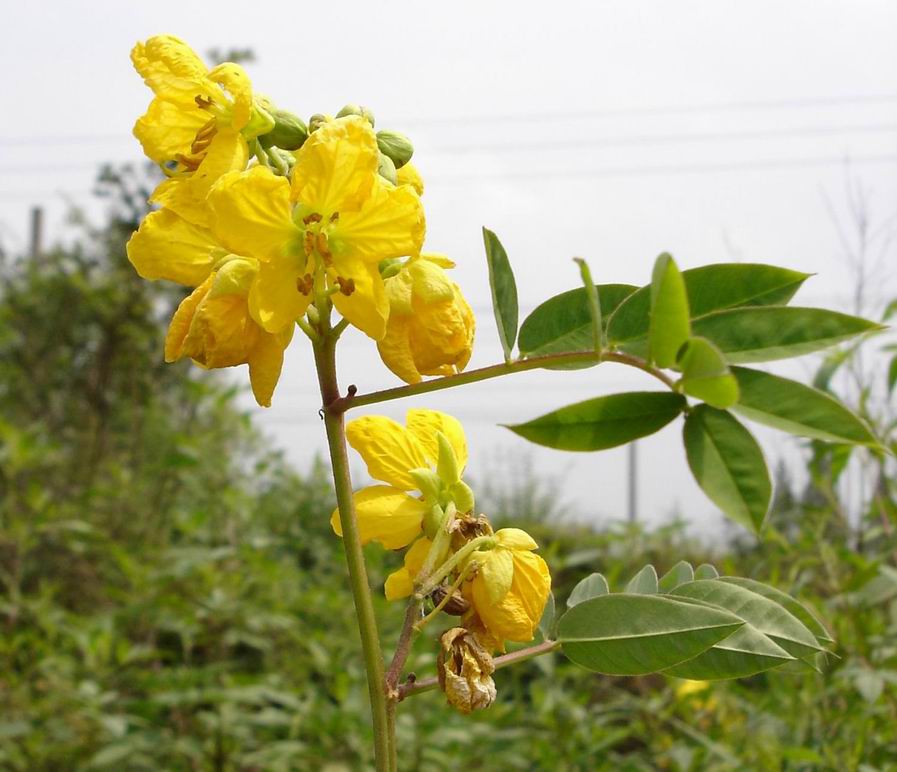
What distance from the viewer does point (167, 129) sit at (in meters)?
0.79

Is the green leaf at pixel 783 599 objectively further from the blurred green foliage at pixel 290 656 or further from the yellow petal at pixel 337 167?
the blurred green foliage at pixel 290 656

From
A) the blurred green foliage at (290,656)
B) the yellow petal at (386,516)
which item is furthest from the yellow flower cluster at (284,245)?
the blurred green foliage at (290,656)

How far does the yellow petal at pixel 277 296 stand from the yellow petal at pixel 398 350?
2.6 inches

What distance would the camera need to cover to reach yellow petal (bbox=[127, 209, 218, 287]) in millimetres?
734

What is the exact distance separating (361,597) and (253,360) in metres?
0.19

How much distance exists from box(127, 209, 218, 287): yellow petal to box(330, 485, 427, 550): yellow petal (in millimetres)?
216

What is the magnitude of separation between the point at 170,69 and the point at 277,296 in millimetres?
245

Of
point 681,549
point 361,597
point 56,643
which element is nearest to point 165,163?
point 361,597

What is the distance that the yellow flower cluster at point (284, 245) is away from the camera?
26.2 inches

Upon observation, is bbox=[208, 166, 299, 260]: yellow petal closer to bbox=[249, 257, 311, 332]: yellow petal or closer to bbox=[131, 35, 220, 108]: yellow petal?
bbox=[249, 257, 311, 332]: yellow petal

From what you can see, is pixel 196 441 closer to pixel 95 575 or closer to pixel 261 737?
pixel 261 737

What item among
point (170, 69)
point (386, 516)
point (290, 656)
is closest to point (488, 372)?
point (386, 516)

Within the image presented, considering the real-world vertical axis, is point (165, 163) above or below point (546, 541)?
above

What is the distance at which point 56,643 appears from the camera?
9.32 ft
